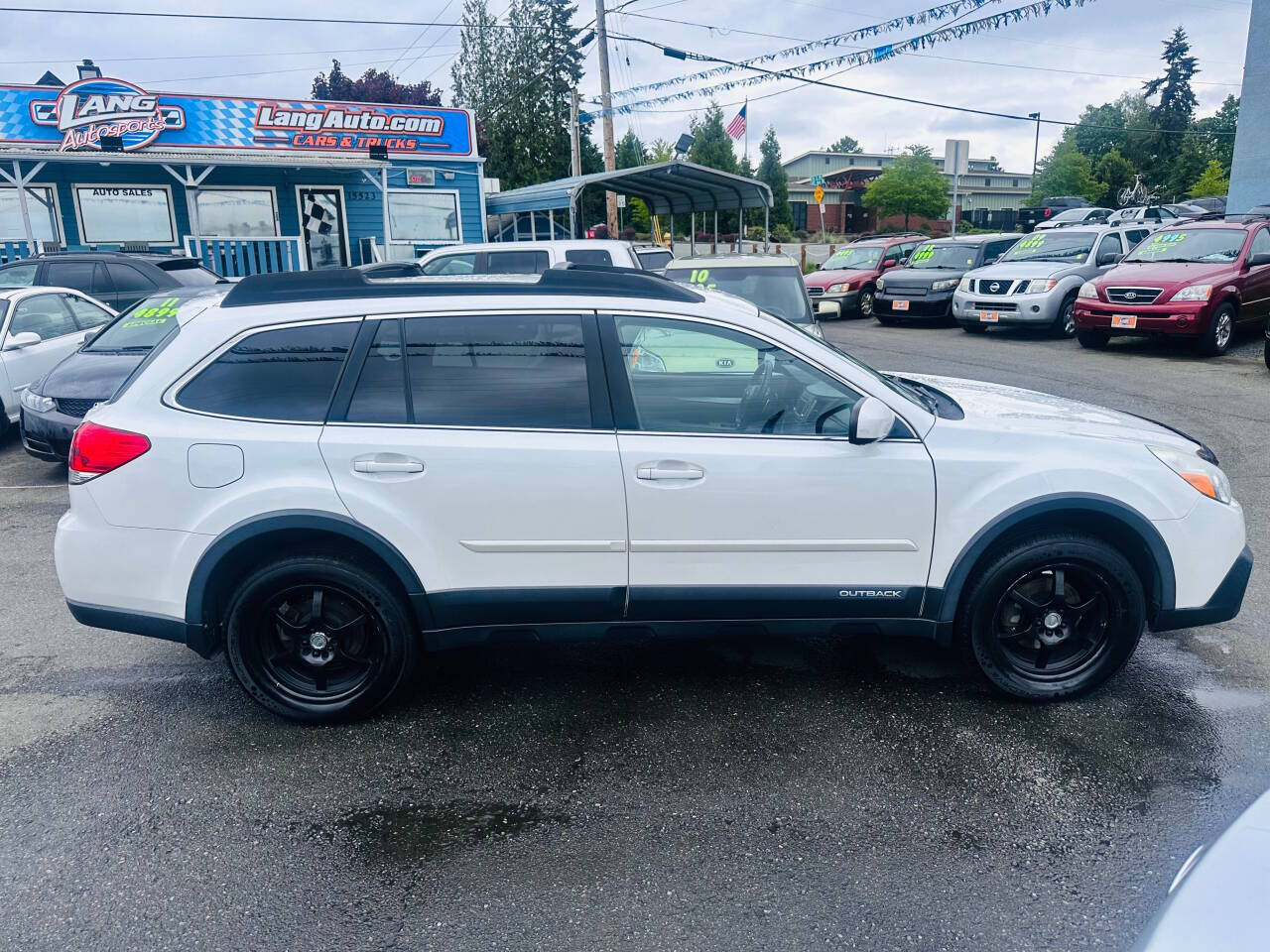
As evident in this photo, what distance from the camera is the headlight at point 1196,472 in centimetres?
384

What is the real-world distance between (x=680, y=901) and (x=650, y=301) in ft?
7.23

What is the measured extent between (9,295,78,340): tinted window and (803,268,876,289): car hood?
520 inches

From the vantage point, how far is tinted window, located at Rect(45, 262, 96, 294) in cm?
1164

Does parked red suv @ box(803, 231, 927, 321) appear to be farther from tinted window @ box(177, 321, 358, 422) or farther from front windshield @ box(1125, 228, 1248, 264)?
tinted window @ box(177, 321, 358, 422)

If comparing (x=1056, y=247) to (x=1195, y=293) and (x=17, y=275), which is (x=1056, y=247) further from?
(x=17, y=275)

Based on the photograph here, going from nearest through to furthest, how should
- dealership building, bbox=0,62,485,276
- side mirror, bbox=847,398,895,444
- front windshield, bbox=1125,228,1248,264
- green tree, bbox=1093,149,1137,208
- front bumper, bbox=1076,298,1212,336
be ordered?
side mirror, bbox=847,398,895,444, front bumper, bbox=1076,298,1212,336, front windshield, bbox=1125,228,1248,264, dealership building, bbox=0,62,485,276, green tree, bbox=1093,149,1137,208

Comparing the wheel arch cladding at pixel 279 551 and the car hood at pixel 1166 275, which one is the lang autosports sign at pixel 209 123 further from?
the wheel arch cladding at pixel 279 551

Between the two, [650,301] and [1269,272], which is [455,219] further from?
[650,301]

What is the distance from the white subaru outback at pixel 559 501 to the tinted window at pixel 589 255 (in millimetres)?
7761

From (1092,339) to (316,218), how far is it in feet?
51.2

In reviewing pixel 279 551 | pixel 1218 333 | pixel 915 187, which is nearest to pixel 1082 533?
Answer: pixel 279 551

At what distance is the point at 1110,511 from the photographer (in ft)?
12.2

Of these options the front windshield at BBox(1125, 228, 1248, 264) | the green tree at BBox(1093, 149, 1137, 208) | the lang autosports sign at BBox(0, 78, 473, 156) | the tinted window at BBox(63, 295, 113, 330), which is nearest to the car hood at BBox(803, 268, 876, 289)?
the front windshield at BBox(1125, 228, 1248, 264)

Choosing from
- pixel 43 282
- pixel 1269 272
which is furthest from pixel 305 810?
pixel 1269 272
